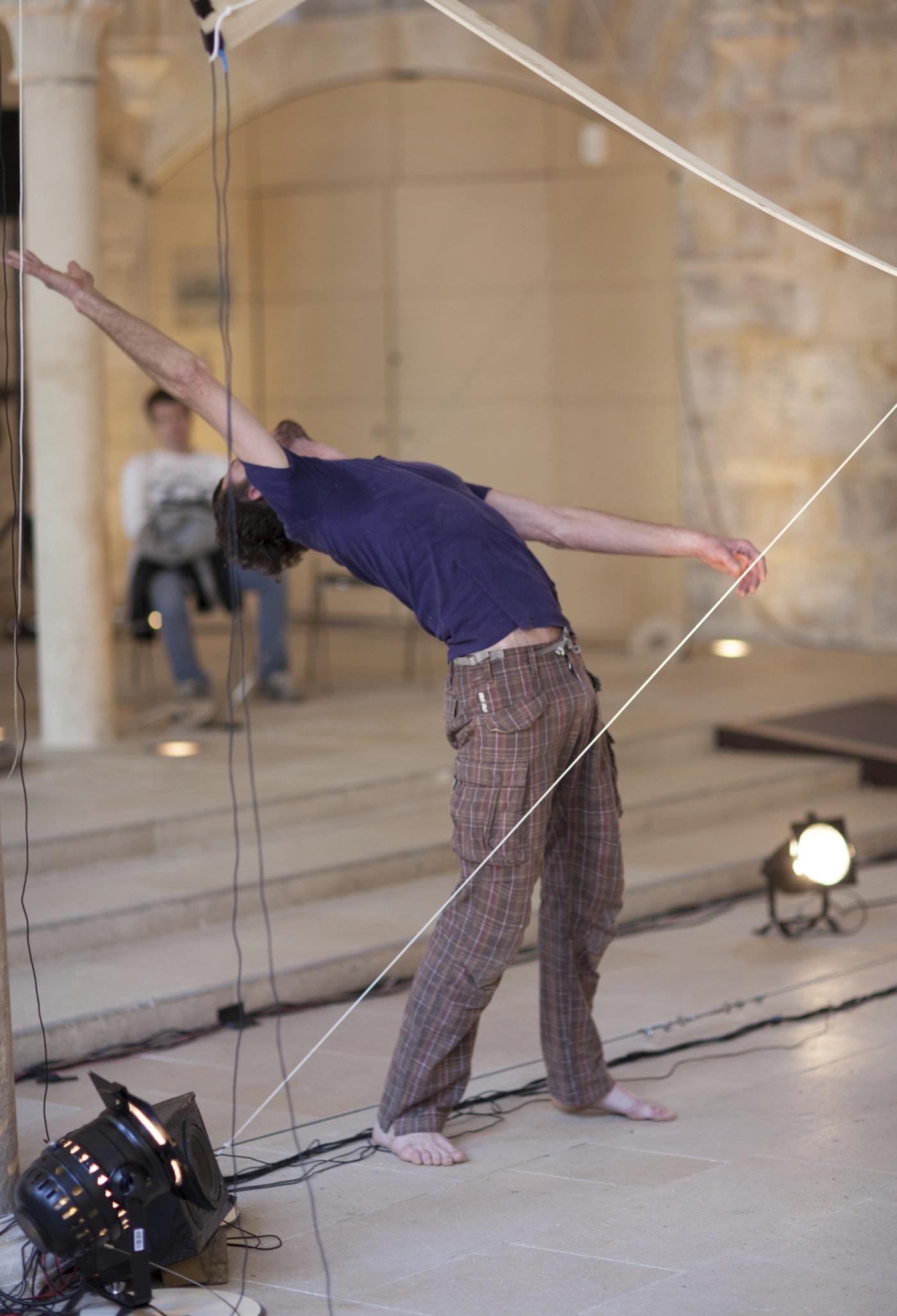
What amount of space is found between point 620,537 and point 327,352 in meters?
7.82

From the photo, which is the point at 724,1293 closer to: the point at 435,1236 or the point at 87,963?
the point at 435,1236

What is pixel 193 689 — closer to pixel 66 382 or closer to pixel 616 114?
pixel 66 382

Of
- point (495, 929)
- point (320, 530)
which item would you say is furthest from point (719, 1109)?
point (320, 530)

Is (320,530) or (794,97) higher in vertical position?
(794,97)

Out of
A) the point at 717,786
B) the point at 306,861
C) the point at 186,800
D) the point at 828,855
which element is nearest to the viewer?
the point at 828,855

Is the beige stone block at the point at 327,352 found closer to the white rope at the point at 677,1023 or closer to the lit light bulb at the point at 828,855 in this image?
the lit light bulb at the point at 828,855

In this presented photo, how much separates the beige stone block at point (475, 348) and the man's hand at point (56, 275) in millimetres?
7443

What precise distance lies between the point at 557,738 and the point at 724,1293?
1.01 m

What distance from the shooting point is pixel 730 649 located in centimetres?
975

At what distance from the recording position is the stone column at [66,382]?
6.51 m

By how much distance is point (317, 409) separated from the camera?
11.1 metres

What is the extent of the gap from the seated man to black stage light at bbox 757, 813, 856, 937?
8.73ft

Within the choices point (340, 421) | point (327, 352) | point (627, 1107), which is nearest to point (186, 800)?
point (627, 1107)

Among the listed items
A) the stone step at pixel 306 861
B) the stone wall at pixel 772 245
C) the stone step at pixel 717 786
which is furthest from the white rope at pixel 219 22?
the stone wall at pixel 772 245
